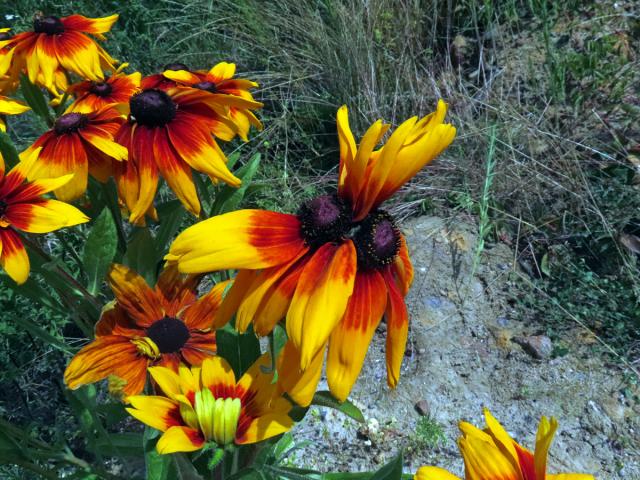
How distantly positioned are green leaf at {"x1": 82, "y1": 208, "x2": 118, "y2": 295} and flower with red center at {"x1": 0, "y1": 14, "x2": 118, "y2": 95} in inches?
16.0

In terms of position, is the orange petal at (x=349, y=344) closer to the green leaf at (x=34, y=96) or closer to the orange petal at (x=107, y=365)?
the orange petal at (x=107, y=365)

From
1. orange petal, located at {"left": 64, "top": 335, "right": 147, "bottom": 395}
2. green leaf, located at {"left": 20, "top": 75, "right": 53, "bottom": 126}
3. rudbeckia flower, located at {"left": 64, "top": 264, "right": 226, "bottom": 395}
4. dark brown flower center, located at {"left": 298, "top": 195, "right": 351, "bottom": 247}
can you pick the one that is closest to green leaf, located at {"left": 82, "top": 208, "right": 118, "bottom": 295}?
rudbeckia flower, located at {"left": 64, "top": 264, "right": 226, "bottom": 395}

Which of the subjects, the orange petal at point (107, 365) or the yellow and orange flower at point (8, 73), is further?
the yellow and orange flower at point (8, 73)

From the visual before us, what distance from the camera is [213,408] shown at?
887 millimetres

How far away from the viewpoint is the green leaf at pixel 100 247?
1152 millimetres

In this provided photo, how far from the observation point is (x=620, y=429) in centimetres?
188

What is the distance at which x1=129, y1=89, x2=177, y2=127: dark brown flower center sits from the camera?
1099mm

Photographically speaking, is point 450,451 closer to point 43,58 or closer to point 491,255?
point 491,255

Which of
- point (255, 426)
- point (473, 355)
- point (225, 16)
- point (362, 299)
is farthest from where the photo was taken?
point (225, 16)

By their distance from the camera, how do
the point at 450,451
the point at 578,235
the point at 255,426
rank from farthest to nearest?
1. the point at 578,235
2. the point at 450,451
3. the point at 255,426

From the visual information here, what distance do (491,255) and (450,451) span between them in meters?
0.79

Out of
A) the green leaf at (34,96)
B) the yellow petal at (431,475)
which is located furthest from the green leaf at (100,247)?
the yellow petal at (431,475)

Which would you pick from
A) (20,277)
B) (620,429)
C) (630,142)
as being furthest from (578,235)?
(20,277)

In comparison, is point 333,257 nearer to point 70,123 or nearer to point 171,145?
point 171,145
